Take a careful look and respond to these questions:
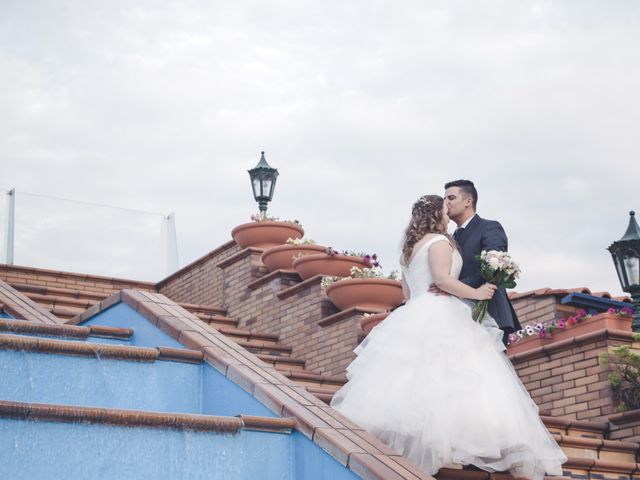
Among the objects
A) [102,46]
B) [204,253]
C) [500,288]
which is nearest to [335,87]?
[204,253]

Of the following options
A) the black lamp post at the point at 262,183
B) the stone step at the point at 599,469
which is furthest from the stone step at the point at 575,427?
the black lamp post at the point at 262,183

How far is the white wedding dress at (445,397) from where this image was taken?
570 cm

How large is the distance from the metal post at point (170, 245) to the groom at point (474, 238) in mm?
8362

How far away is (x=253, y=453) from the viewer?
5.62 metres

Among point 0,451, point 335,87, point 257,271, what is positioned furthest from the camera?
point 335,87

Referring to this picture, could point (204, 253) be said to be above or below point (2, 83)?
below

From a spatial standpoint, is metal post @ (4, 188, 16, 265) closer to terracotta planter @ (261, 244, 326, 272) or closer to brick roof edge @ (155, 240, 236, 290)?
brick roof edge @ (155, 240, 236, 290)

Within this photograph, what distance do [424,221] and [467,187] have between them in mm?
414

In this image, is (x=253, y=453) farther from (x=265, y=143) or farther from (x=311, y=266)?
(x=265, y=143)

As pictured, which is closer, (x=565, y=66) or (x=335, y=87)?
(x=565, y=66)

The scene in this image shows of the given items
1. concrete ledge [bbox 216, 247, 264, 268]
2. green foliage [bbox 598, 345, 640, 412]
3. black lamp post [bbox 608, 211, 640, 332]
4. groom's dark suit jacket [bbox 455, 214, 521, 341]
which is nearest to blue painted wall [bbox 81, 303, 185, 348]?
groom's dark suit jacket [bbox 455, 214, 521, 341]

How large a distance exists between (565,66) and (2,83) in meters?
8.91

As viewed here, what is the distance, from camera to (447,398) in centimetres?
580

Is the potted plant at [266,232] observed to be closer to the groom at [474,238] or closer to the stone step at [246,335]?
the stone step at [246,335]
